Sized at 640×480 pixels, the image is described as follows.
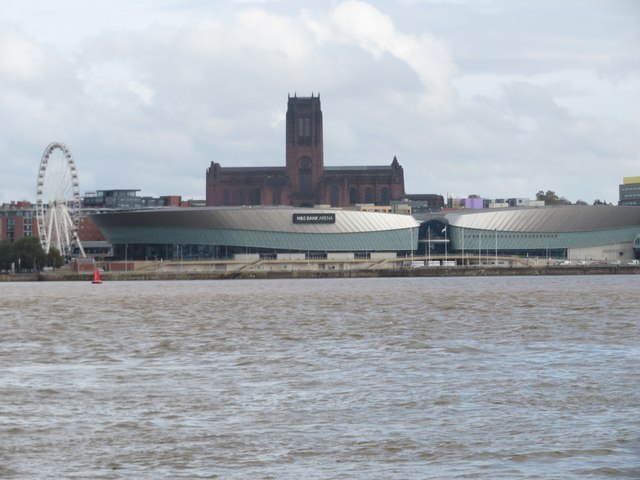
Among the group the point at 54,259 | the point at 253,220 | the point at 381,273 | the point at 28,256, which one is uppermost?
the point at 253,220

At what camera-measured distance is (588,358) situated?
3038 centimetres

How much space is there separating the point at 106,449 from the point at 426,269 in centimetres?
12998

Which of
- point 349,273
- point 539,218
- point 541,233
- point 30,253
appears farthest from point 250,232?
point 541,233

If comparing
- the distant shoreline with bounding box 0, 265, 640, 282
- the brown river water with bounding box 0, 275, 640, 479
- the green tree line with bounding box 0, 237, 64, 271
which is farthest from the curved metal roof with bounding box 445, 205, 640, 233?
the brown river water with bounding box 0, 275, 640, 479

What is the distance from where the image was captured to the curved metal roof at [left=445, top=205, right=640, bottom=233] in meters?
184

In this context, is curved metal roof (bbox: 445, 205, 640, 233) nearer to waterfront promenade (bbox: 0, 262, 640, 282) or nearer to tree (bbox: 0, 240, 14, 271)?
waterfront promenade (bbox: 0, 262, 640, 282)

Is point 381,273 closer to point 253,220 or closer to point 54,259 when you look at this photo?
point 253,220

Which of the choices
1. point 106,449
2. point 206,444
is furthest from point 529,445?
point 106,449

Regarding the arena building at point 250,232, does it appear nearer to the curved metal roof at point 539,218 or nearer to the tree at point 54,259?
the curved metal roof at point 539,218

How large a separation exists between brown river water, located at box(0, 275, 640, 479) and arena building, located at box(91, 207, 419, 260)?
438 ft

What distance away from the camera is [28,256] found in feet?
495

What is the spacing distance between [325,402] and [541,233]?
542 feet

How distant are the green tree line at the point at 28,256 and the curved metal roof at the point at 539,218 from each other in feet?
196

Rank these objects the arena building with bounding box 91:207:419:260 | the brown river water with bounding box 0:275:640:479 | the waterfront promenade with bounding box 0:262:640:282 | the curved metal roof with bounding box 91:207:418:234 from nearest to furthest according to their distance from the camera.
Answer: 1. the brown river water with bounding box 0:275:640:479
2. the waterfront promenade with bounding box 0:262:640:282
3. the curved metal roof with bounding box 91:207:418:234
4. the arena building with bounding box 91:207:419:260
